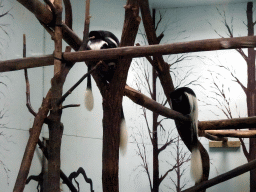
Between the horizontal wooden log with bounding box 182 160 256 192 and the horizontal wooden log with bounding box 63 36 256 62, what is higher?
the horizontal wooden log with bounding box 63 36 256 62

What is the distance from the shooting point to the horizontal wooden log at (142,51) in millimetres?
816

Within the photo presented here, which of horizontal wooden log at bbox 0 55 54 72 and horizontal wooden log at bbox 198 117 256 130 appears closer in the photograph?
horizontal wooden log at bbox 0 55 54 72

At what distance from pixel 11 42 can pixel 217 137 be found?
1.13 m

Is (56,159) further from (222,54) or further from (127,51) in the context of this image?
(222,54)

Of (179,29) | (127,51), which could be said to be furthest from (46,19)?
(179,29)

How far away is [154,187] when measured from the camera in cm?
190

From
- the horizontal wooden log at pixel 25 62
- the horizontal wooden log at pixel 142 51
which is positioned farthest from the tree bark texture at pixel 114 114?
the horizontal wooden log at pixel 25 62

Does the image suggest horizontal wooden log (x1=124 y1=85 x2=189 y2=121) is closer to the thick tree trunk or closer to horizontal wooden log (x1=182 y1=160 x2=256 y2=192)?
horizontal wooden log (x1=182 y1=160 x2=256 y2=192)

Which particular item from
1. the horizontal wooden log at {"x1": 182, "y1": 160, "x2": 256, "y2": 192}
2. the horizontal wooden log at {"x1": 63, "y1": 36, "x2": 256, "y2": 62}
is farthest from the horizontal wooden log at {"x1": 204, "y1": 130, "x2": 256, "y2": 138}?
the horizontal wooden log at {"x1": 63, "y1": 36, "x2": 256, "y2": 62}

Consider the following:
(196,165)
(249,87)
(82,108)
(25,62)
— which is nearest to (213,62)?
(249,87)

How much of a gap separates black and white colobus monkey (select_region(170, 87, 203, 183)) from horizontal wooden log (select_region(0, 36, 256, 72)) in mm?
606

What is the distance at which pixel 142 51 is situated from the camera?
874 mm

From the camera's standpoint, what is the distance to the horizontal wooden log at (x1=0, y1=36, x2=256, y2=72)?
2.68ft

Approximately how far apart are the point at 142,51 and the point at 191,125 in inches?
24.7
